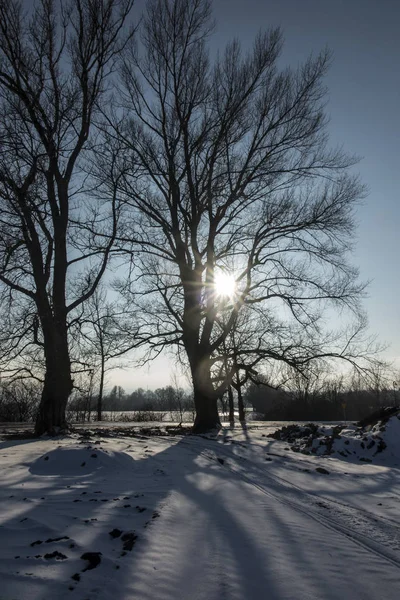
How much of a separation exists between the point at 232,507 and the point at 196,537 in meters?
0.98

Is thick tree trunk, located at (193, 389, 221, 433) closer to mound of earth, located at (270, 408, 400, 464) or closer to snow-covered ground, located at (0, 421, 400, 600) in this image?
mound of earth, located at (270, 408, 400, 464)

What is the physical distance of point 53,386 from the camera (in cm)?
1152

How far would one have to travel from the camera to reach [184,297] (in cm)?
1527

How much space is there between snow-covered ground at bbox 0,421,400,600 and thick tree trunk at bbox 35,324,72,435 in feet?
17.5

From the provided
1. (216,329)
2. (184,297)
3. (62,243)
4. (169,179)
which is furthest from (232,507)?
(216,329)

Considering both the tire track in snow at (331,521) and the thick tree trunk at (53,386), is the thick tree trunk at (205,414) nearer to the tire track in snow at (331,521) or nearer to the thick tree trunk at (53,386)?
the thick tree trunk at (53,386)

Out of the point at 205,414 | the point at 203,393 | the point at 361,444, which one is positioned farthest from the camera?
the point at 203,393

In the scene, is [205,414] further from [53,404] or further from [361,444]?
[361,444]

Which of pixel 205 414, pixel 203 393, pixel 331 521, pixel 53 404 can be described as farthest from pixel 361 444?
pixel 53 404

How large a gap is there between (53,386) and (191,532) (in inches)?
359

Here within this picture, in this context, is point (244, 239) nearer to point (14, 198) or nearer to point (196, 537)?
point (14, 198)

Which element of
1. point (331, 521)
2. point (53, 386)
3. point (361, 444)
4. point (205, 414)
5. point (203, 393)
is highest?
point (53, 386)

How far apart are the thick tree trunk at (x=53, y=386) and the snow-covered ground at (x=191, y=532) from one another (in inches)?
210

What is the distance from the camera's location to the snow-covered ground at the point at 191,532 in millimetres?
2404
